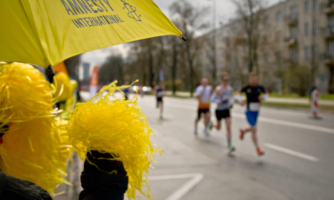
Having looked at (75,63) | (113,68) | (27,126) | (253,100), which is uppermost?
(113,68)

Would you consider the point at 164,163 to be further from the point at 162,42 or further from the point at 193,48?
the point at 162,42

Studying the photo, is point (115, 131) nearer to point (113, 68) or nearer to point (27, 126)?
point (27, 126)

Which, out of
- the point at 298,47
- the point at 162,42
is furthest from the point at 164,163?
the point at 298,47

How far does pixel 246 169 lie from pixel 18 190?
15.5ft

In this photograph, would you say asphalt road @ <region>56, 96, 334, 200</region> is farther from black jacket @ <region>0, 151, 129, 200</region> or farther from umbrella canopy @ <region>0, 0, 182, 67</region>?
umbrella canopy @ <region>0, 0, 182, 67</region>

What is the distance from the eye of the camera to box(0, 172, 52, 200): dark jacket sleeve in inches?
31.3

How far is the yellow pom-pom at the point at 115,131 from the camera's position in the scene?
3.54 ft

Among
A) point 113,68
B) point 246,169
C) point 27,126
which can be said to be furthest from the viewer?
point 113,68

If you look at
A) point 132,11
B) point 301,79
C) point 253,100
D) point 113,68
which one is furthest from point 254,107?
point 113,68

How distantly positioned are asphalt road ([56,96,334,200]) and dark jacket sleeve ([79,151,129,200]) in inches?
104

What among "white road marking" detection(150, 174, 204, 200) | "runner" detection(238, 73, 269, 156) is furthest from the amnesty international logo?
"runner" detection(238, 73, 269, 156)

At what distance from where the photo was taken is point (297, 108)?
16.5 meters

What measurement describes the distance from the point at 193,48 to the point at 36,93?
38.4 meters

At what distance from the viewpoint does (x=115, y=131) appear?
1088mm
